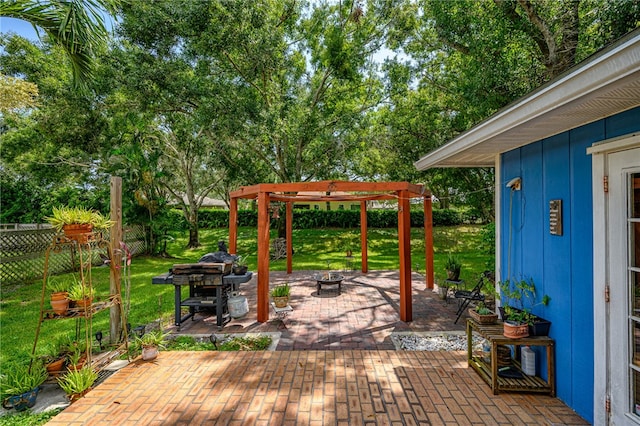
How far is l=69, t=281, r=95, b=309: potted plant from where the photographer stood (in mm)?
3598

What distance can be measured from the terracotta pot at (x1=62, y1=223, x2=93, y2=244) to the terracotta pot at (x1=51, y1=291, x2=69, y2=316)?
64 centimetres

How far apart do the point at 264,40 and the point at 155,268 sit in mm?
8927

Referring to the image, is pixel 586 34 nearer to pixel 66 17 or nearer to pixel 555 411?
pixel 555 411

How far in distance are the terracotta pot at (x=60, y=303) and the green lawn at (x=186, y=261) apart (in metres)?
1.60

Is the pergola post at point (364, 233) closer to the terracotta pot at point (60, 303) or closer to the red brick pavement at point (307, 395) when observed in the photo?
the red brick pavement at point (307, 395)

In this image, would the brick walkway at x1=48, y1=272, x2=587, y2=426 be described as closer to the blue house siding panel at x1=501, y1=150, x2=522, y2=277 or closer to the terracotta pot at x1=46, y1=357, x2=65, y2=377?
the terracotta pot at x1=46, y1=357, x2=65, y2=377

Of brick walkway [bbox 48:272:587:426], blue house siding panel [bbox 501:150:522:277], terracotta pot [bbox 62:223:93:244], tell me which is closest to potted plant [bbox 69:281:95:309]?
terracotta pot [bbox 62:223:93:244]

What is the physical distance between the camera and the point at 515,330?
3.22 meters

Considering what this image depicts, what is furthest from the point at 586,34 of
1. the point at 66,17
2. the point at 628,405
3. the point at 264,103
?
the point at 66,17

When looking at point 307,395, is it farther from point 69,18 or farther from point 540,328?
point 69,18

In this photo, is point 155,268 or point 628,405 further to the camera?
point 155,268

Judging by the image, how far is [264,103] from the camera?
40.5 ft

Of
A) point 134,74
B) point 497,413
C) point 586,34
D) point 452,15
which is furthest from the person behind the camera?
point 134,74

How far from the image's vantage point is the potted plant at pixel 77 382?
3.35 metres
